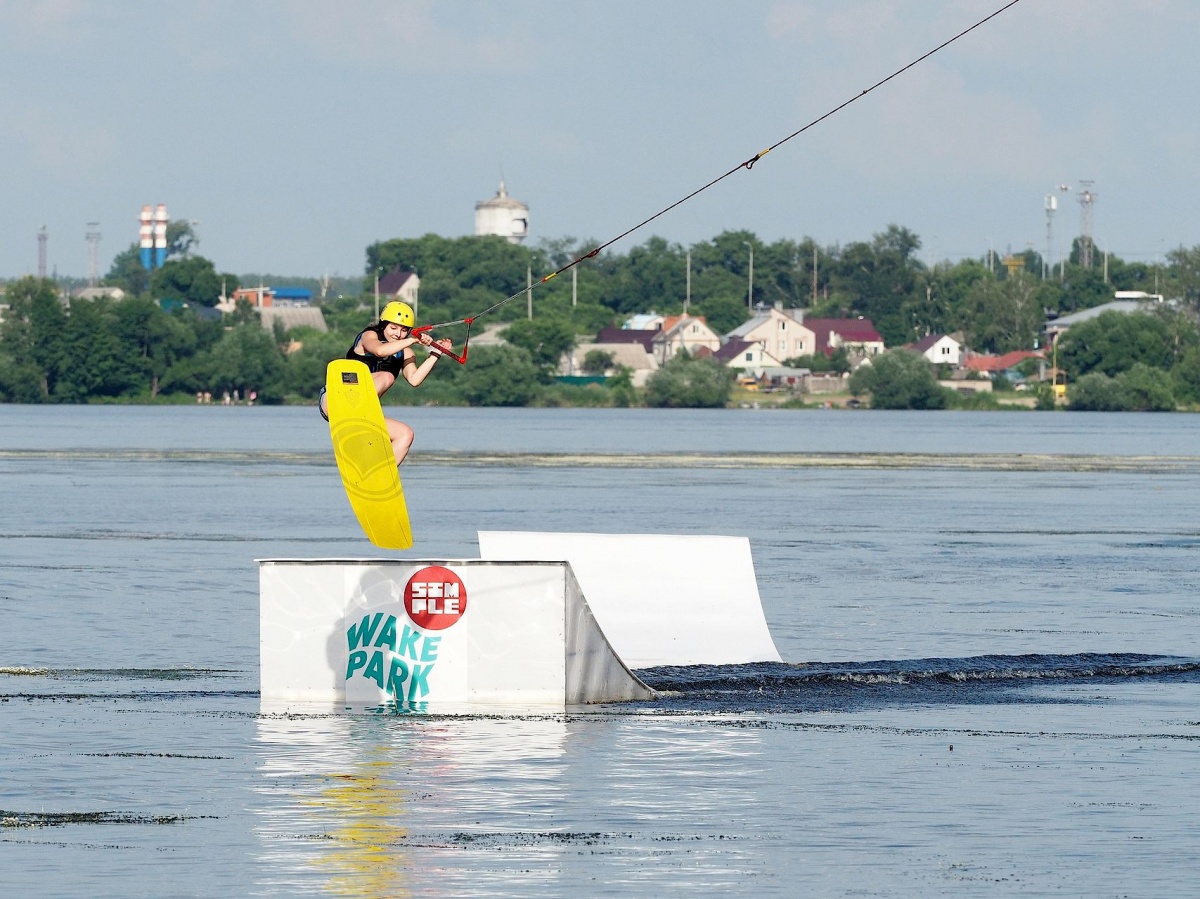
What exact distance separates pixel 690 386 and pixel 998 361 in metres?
37.0

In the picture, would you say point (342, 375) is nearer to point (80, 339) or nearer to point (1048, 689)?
point (1048, 689)

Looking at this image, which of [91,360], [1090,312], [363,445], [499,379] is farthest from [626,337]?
[363,445]

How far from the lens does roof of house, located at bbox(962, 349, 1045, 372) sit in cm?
17762

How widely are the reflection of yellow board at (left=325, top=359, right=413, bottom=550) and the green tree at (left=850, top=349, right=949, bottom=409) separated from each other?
467 feet

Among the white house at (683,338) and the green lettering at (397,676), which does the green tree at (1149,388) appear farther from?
the green lettering at (397,676)

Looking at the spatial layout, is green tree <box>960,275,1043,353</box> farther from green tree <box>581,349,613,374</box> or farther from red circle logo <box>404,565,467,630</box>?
red circle logo <box>404,565,467,630</box>

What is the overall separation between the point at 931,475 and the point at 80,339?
102 metres

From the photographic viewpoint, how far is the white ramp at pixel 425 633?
14703 millimetres

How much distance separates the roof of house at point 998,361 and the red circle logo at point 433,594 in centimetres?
16372

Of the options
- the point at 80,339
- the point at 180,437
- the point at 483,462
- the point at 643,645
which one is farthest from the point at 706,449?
the point at 80,339

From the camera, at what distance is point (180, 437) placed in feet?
284

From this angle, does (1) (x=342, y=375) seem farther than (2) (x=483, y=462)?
No

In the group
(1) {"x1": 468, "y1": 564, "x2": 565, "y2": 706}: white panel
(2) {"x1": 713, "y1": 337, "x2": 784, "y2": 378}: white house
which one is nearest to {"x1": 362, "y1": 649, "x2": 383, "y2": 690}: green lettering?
(1) {"x1": 468, "y1": 564, "x2": 565, "y2": 706}: white panel

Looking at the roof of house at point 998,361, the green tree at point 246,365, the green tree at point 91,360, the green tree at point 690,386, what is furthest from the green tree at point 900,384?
the green tree at point 91,360
